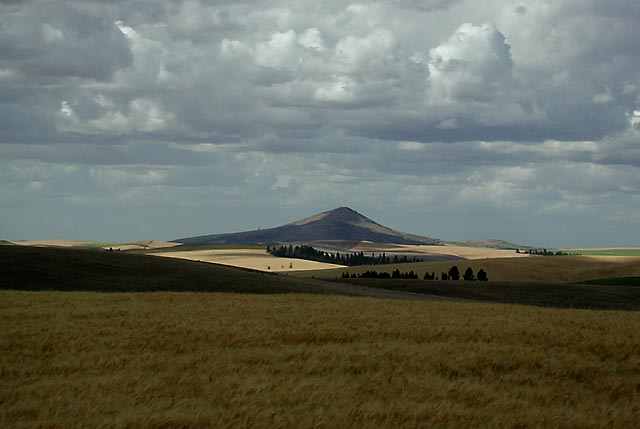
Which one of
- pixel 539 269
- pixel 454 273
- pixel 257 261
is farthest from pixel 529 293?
pixel 257 261

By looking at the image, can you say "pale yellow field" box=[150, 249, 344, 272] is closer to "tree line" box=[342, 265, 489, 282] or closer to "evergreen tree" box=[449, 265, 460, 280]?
"tree line" box=[342, 265, 489, 282]

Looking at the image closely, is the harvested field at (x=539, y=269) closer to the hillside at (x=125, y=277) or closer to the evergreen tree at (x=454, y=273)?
the evergreen tree at (x=454, y=273)

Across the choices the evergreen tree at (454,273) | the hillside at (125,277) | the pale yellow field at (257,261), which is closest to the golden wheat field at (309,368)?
the hillside at (125,277)

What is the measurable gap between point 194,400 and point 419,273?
349ft

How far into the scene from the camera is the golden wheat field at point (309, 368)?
1438 centimetres

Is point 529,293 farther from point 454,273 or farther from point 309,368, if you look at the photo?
point 309,368

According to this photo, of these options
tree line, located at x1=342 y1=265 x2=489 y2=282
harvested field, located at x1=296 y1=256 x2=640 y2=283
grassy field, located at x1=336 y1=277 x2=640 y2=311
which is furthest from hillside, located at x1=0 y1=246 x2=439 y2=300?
harvested field, located at x1=296 y1=256 x2=640 y2=283

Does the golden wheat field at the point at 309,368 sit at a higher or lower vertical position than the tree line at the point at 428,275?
lower

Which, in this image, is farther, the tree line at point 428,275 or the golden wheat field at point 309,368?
the tree line at point 428,275

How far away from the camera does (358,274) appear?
115375 millimetres

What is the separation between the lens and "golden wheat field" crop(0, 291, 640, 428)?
14.4 metres

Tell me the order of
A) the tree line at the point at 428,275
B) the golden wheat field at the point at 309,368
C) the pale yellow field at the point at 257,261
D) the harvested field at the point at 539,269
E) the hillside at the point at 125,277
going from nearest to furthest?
the golden wheat field at the point at 309,368 < the hillside at the point at 125,277 < the tree line at the point at 428,275 < the harvested field at the point at 539,269 < the pale yellow field at the point at 257,261

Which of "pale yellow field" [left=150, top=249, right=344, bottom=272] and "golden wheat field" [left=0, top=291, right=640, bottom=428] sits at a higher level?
"pale yellow field" [left=150, top=249, right=344, bottom=272]

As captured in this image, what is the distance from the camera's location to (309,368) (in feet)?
62.1
